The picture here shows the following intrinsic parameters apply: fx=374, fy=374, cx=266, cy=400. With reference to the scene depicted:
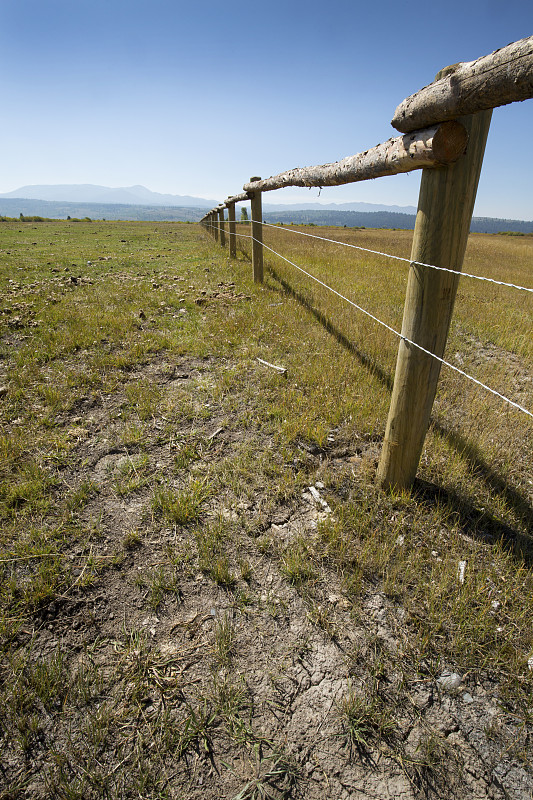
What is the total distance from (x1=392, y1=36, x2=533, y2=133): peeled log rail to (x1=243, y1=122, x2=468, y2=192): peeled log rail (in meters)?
0.07

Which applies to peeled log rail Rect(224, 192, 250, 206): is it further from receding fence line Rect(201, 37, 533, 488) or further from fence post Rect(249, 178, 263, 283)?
receding fence line Rect(201, 37, 533, 488)

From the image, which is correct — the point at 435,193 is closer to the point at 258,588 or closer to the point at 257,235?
the point at 258,588

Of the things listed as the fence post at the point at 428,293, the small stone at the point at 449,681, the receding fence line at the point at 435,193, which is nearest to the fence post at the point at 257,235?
the receding fence line at the point at 435,193

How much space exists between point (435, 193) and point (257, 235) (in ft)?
20.5

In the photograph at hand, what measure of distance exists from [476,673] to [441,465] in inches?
58.3

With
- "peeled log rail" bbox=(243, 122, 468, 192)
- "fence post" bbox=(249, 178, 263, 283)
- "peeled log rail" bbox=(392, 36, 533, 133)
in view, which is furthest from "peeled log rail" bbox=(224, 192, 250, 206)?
"peeled log rail" bbox=(392, 36, 533, 133)

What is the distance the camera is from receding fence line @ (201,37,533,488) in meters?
1.55

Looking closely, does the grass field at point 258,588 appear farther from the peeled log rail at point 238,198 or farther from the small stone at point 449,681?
the peeled log rail at point 238,198

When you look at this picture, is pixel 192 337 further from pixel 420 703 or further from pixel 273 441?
pixel 420 703

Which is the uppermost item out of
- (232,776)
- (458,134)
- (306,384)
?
(458,134)

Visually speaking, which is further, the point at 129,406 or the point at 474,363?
the point at 474,363

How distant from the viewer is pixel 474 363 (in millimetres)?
5180

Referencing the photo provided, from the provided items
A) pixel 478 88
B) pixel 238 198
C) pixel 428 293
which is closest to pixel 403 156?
pixel 478 88

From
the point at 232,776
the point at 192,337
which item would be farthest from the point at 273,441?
the point at 192,337
